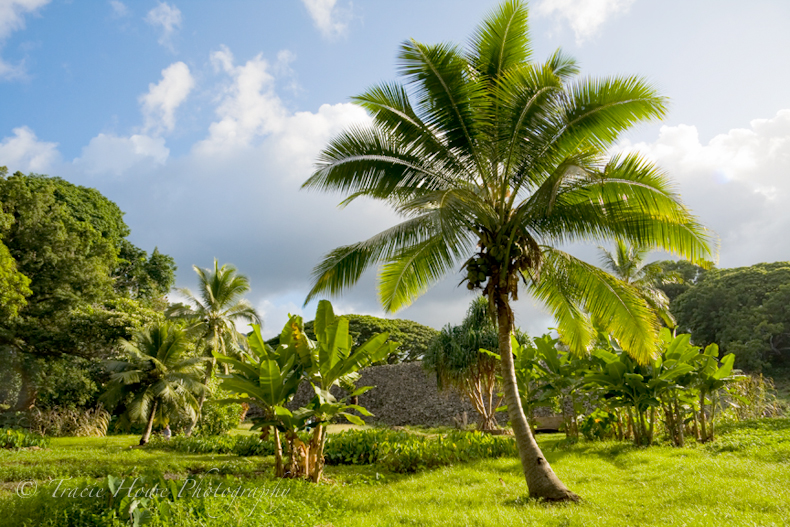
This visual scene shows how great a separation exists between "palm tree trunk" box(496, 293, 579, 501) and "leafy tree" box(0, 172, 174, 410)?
18094 millimetres

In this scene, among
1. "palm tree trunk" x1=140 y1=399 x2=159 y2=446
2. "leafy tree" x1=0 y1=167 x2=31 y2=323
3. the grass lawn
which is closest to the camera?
the grass lawn

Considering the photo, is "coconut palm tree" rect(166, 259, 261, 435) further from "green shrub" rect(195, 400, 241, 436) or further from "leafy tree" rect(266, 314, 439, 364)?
"leafy tree" rect(266, 314, 439, 364)

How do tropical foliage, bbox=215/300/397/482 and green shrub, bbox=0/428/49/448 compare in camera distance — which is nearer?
tropical foliage, bbox=215/300/397/482

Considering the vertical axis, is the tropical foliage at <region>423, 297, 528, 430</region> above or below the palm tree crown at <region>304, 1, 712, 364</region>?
below

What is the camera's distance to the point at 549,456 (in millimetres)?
8289

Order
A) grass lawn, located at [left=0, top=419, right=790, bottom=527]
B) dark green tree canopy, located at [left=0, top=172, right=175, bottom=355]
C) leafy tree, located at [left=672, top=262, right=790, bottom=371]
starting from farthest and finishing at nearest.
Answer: leafy tree, located at [left=672, top=262, right=790, bottom=371] < dark green tree canopy, located at [left=0, top=172, right=175, bottom=355] < grass lawn, located at [left=0, top=419, right=790, bottom=527]

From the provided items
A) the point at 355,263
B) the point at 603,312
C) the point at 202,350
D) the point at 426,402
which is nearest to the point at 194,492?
the point at 355,263

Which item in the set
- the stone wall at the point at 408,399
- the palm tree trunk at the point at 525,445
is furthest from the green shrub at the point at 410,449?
the stone wall at the point at 408,399

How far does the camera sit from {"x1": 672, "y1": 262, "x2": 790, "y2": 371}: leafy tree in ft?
77.5

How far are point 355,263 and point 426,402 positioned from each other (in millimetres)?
14798

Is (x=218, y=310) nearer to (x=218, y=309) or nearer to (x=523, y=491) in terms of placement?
(x=218, y=309)

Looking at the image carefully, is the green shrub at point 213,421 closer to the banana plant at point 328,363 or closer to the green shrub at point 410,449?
the green shrub at point 410,449

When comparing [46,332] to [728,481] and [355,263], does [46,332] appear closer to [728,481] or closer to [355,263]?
[355,263]

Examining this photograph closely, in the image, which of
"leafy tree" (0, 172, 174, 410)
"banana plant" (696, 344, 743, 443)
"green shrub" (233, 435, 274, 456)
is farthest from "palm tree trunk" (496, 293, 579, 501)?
"leafy tree" (0, 172, 174, 410)
